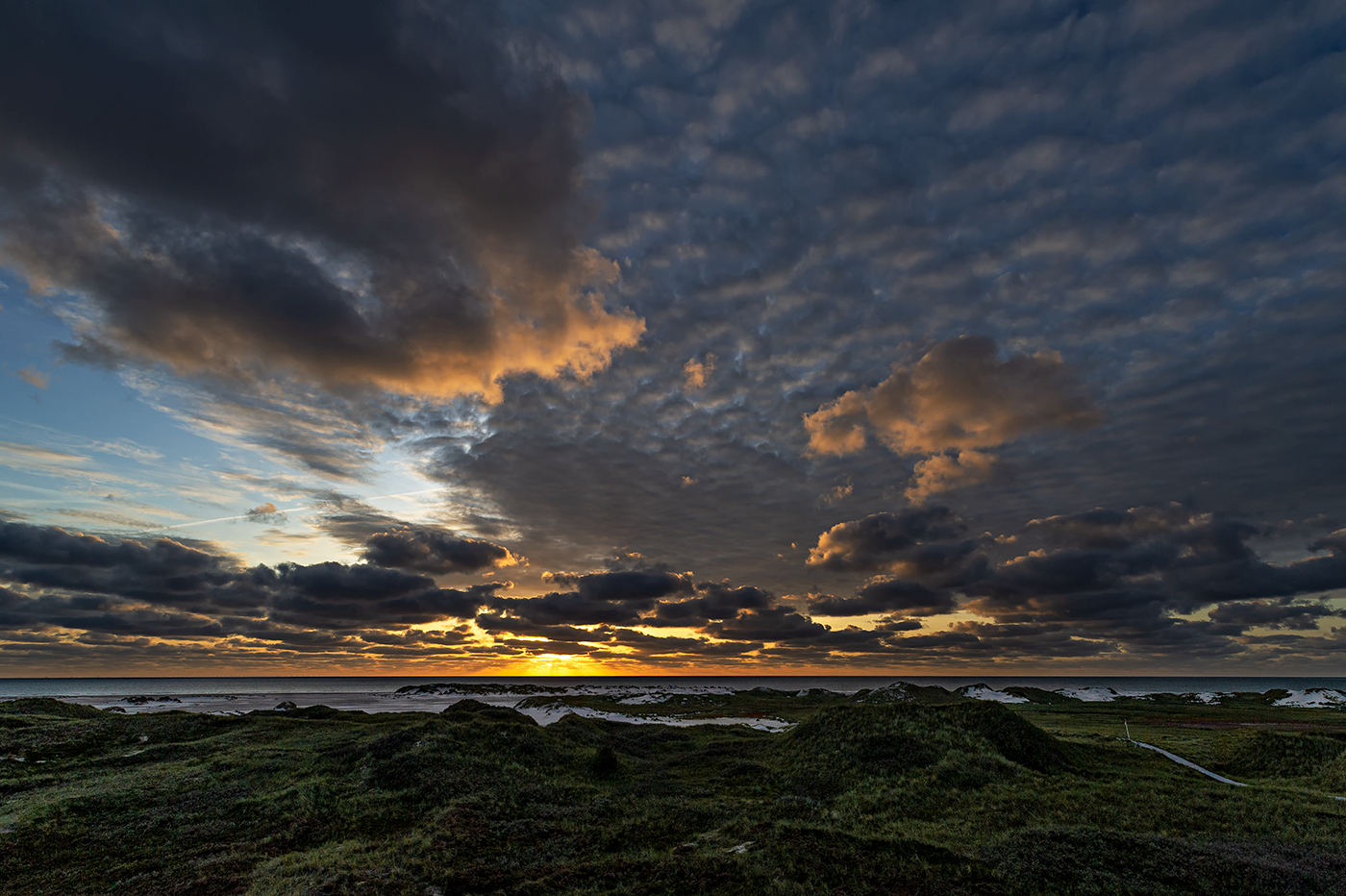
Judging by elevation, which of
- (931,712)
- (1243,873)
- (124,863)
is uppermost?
(931,712)

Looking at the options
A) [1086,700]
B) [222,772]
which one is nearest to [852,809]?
[222,772]

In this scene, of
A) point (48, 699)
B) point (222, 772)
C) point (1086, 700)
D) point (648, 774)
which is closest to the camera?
point (222, 772)

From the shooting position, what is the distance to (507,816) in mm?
33438

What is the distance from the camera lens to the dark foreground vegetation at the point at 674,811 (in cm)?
2230

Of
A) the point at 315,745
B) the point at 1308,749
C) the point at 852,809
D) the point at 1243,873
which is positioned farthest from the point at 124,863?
the point at 1308,749

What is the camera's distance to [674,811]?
109 ft

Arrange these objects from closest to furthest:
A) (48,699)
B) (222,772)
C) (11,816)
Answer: (11,816) → (222,772) → (48,699)

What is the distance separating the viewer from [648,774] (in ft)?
155

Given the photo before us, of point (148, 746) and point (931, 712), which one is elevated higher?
point (931, 712)

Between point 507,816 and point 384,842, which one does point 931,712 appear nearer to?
point 507,816

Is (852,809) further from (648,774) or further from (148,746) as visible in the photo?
→ (148,746)

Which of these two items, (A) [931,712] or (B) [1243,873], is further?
(A) [931,712]

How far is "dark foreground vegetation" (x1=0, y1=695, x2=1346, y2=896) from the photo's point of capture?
73.2 ft

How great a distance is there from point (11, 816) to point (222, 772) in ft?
38.3
